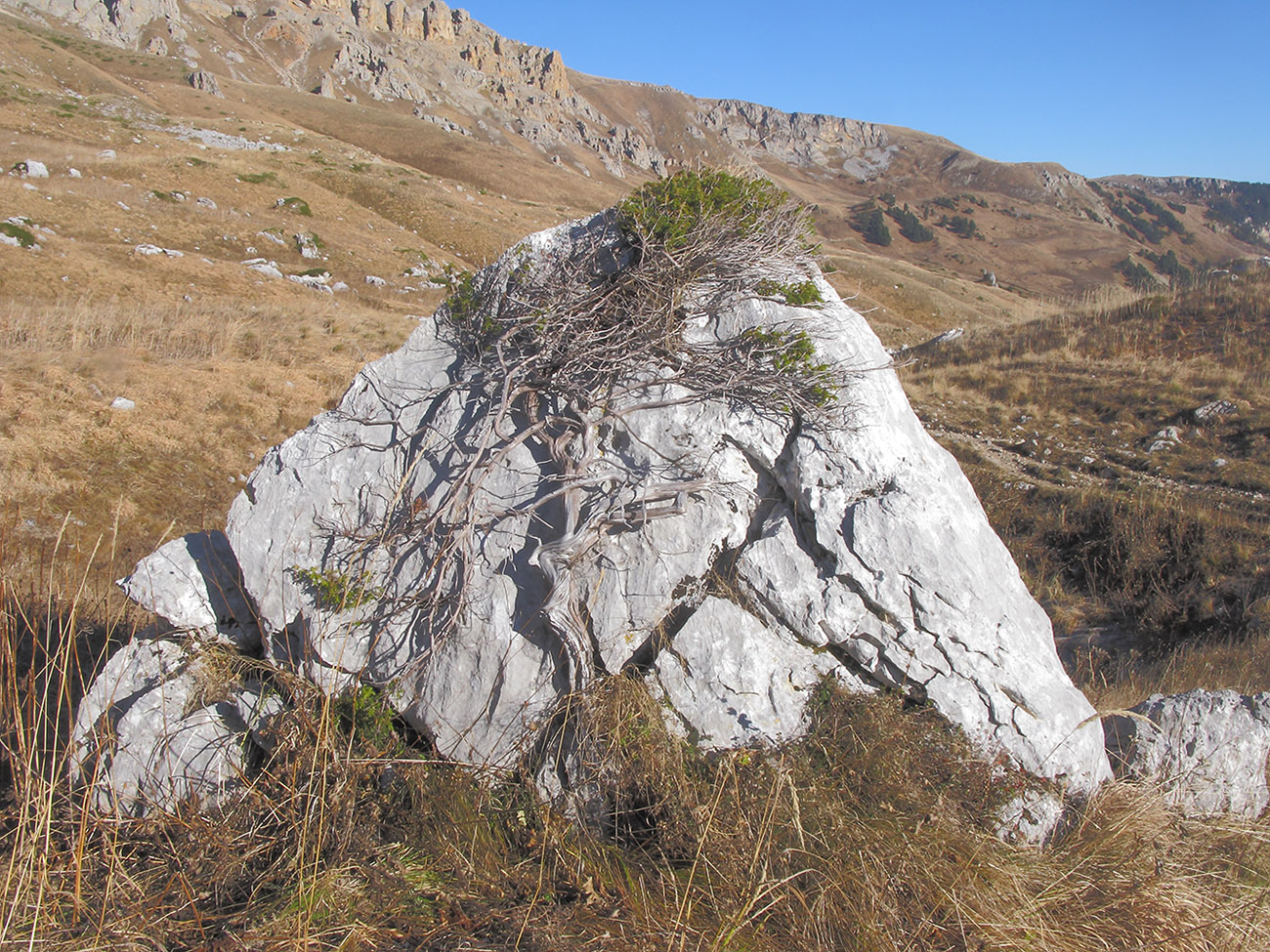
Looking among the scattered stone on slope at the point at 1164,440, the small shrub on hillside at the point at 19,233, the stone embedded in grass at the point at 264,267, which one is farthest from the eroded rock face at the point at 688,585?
the stone embedded in grass at the point at 264,267

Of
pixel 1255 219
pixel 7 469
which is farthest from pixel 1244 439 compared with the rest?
pixel 1255 219

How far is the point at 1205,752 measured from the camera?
158 inches

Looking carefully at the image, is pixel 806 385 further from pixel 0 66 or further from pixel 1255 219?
pixel 1255 219

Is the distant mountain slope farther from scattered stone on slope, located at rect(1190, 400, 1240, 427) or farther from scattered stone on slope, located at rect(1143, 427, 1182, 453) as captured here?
scattered stone on slope, located at rect(1143, 427, 1182, 453)

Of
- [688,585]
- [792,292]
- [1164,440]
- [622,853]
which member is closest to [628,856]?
[622,853]

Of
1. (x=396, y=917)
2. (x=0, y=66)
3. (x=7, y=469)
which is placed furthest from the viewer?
(x=0, y=66)

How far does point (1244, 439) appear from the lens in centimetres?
1336

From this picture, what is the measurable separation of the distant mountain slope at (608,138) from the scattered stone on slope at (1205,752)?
6566 cm

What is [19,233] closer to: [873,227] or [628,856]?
[628,856]

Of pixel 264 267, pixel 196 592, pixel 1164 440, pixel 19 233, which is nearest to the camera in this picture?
pixel 196 592

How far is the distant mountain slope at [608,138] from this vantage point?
302 ft

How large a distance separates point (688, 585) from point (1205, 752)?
333cm

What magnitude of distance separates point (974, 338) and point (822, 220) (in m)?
87.6

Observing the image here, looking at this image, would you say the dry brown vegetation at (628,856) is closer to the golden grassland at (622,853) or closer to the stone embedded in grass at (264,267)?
the golden grassland at (622,853)
